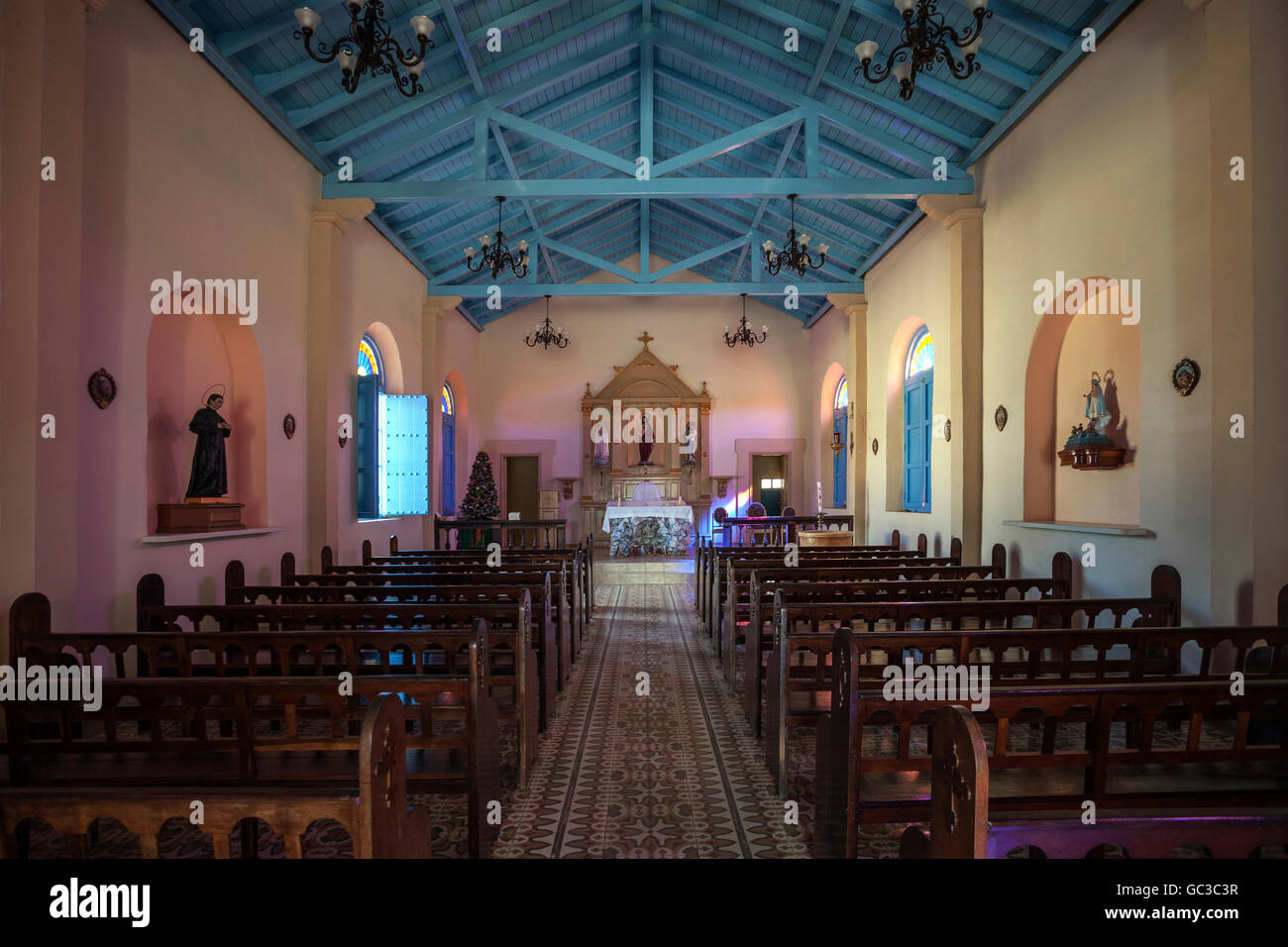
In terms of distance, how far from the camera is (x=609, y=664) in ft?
20.3

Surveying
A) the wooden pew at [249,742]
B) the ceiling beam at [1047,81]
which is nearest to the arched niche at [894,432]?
the ceiling beam at [1047,81]

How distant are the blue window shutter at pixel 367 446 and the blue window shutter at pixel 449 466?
4145 mm

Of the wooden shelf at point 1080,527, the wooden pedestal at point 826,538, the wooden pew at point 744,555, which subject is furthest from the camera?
the wooden pedestal at point 826,538

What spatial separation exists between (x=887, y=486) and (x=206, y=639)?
9.56 meters

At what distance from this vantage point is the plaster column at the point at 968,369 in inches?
311

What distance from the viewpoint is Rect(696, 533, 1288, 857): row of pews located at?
2.23m

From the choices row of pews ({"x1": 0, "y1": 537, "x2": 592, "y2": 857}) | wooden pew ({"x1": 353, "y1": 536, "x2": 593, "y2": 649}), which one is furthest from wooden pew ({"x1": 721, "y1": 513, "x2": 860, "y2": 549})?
row of pews ({"x1": 0, "y1": 537, "x2": 592, "y2": 857})

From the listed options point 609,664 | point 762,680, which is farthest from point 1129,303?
point 609,664

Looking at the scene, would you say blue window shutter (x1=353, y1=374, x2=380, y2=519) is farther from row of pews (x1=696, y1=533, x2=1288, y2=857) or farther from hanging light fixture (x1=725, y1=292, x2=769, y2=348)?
hanging light fixture (x1=725, y1=292, x2=769, y2=348)

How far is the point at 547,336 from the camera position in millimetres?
13984

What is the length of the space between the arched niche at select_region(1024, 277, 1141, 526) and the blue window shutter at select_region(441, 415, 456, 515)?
9.50 metres

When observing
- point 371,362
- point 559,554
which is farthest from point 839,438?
point 371,362

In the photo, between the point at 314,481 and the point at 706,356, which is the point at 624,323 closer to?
the point at 706,356

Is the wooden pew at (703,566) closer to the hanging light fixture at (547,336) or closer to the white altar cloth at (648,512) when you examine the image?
the white altar cloth at (648,512)
